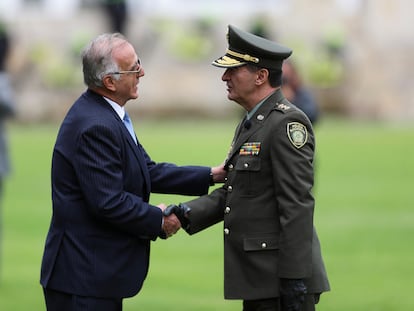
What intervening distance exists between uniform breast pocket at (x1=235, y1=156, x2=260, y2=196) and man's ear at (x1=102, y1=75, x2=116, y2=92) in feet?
2.37

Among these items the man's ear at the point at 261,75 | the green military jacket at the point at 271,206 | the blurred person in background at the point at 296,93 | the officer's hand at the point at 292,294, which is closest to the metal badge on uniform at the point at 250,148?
the green military jacket at the point at 271,206

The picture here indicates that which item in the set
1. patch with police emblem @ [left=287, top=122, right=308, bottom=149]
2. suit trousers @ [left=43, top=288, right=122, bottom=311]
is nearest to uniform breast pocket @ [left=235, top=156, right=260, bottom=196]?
patch with police emblem @ [left=287, top=122, right=308, bottom=149]

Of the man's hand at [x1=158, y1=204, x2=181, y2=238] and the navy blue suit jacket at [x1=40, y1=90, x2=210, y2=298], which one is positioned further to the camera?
the man's hand at [x1=158, y1=204, x2=181, y2=238]

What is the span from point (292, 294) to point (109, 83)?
4.49 feet

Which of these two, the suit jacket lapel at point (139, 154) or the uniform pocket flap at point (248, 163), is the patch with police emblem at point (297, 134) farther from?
the suit jacket lapel at point (139, 154)

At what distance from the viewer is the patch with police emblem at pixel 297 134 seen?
556 cm

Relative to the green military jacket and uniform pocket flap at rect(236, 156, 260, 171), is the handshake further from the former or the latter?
uniform pocket flap at rect(236, 156, 260, 171)

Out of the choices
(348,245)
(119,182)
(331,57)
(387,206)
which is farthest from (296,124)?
(331,57)

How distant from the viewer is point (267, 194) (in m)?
5.68

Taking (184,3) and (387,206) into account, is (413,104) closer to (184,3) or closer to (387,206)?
(184,3)

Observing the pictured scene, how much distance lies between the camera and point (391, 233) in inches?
498

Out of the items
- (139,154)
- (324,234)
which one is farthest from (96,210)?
(324,234)

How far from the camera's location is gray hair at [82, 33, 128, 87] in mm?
5688

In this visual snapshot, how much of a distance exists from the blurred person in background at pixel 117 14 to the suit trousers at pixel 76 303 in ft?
85.0
